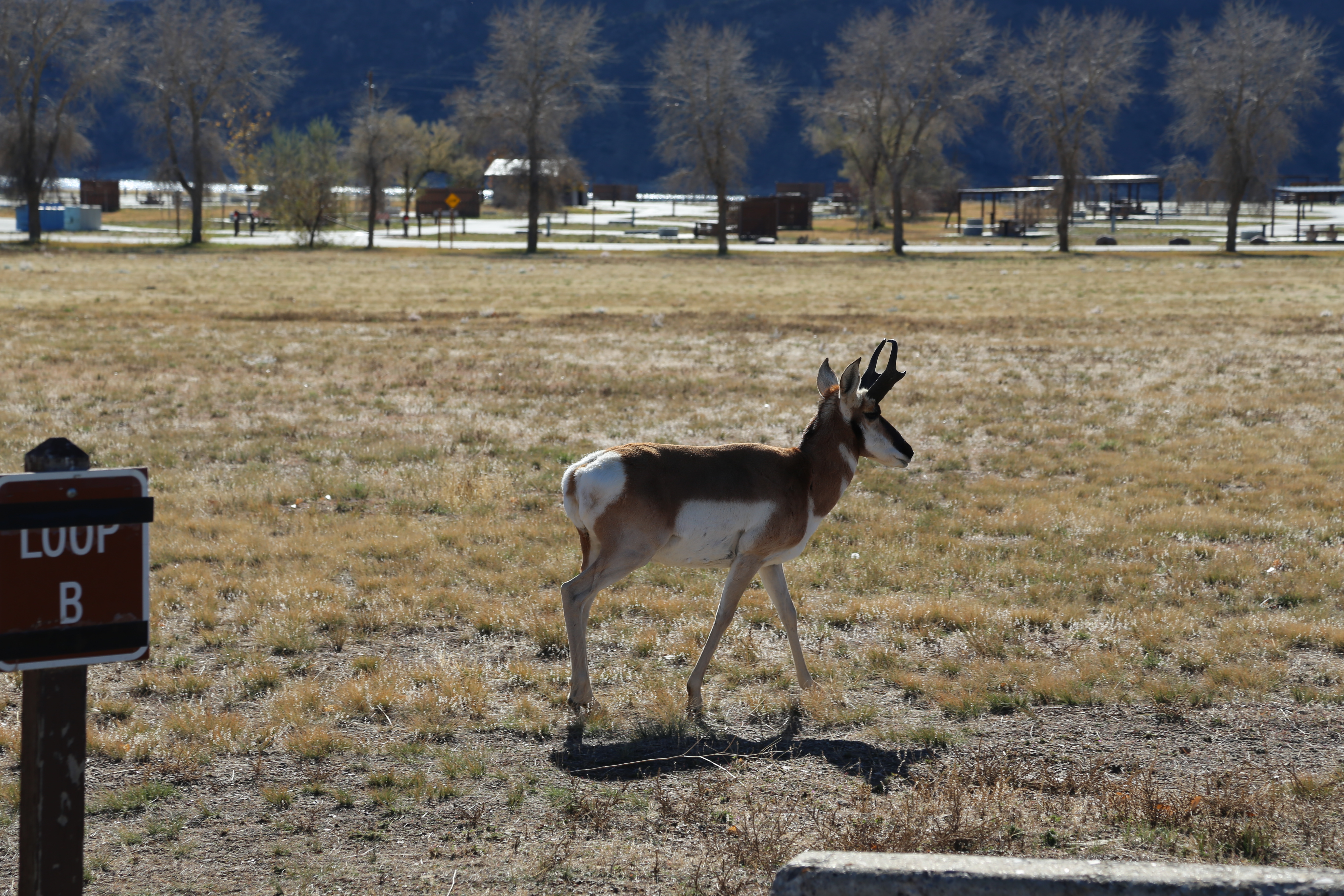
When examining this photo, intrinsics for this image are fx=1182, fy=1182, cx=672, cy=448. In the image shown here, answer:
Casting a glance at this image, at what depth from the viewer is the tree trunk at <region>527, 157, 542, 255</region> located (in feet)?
221

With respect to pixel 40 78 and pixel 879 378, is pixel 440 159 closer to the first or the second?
pixel 40 78

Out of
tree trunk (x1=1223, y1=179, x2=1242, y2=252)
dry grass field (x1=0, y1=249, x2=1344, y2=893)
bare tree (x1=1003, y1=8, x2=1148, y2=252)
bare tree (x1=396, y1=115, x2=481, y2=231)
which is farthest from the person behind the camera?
bare tree (x1=396, y1=115, x2=481, y2=231)

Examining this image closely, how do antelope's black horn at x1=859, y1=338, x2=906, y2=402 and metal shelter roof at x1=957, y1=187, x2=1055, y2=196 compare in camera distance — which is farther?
metal shelter roof at x1=957, y1=187, x2=1055, y2=196

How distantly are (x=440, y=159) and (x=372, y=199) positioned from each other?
49855mm

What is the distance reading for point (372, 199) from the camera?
237 ft

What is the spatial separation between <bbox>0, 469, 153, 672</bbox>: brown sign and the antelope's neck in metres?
4.29

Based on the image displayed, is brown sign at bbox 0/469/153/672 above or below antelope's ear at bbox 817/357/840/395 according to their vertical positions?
below

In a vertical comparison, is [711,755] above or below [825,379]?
below

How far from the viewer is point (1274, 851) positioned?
494 cm

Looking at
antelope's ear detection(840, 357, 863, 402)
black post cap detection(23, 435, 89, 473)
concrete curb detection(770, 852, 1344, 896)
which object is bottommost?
concrete curb detection(770, 852, 1344, 896)

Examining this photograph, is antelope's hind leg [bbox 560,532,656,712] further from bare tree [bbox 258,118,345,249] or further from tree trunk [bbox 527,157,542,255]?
bare tree [bbox 258,118,345,249]

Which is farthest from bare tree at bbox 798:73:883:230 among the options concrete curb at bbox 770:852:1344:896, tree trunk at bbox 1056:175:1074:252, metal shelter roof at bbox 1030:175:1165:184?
concrete curb at bbox 770:852:1344:896

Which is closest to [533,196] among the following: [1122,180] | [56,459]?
[56,459]

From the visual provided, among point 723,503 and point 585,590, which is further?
point 723,503
